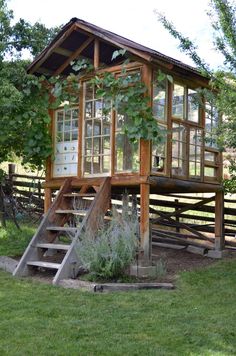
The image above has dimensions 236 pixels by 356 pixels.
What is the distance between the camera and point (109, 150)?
9.37 m

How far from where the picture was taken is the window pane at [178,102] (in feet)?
31.8

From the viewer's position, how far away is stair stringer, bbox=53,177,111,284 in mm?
7792

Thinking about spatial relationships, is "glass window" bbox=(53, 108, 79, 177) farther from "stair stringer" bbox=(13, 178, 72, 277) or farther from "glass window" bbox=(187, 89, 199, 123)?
"glass window" bbox=(187, 89, 199, 123)

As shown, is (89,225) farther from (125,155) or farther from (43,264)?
(125,155)

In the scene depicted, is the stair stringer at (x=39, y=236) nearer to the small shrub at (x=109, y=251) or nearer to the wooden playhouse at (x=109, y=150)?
the wooden playhouse at (x=109, y=150)

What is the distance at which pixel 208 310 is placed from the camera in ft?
19.7

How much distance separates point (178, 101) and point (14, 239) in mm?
5251

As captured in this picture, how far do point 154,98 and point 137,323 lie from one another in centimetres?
488

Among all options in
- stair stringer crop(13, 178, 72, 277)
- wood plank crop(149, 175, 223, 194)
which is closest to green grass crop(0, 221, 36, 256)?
stair stringer crop(13, 178, 72, 277)

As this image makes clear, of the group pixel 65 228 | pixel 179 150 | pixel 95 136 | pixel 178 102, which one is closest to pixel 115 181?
pixel 95 136

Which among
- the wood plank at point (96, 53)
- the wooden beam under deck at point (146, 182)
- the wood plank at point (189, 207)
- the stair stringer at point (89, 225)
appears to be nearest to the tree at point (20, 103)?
the wooden beam under deck at point (146, 182)

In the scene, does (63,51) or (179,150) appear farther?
(63,51)

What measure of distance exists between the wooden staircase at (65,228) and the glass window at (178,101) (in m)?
2.07

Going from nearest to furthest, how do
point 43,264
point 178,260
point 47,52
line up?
point 43,264, point 178,260, point 47,52
